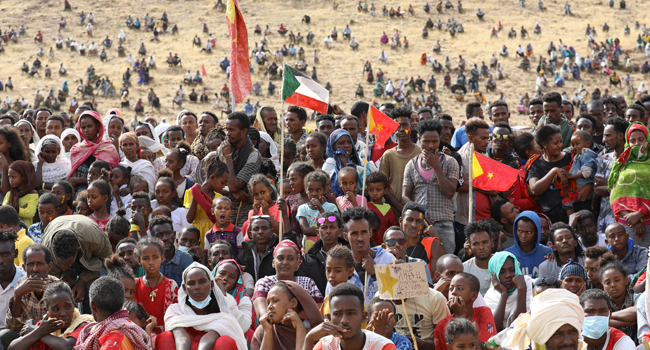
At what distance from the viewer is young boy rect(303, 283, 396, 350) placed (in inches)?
191

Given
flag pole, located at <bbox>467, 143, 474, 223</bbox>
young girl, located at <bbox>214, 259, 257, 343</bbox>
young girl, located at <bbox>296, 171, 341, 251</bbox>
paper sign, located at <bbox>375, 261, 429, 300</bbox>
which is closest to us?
paper sign, located at <bbox>375, 261, 429, 300</bbox>

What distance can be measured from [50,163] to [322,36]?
43.6 metres

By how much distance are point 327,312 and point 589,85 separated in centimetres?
4042

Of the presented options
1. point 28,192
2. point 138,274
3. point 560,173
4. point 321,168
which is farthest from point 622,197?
point 28,192

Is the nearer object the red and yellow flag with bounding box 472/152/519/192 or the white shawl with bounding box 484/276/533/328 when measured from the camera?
the white shawl with bounding box 484/276/533/328

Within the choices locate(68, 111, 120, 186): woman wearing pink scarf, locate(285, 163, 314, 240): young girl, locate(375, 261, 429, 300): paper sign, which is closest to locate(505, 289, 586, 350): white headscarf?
locate(375, 261, 429, 300): paper sign

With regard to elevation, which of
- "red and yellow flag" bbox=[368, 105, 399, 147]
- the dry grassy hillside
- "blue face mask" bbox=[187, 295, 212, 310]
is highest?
"red and yellow flag" bbox=[368, 105, 399, 147]

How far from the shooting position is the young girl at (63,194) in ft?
26.6

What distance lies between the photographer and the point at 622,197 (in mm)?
7648

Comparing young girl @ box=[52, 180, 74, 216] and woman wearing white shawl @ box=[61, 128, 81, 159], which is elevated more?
woman wearing white shawl @ box=[61, 128, 81, 159]

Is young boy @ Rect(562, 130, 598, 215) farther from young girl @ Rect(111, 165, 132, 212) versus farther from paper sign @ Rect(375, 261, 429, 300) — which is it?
young girl @ Rect(111, 165, 132, 212)

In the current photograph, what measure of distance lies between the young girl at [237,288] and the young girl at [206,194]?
1.66 metres

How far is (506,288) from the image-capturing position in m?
6.19

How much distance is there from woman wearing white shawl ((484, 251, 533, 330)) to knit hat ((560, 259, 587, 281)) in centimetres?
29
